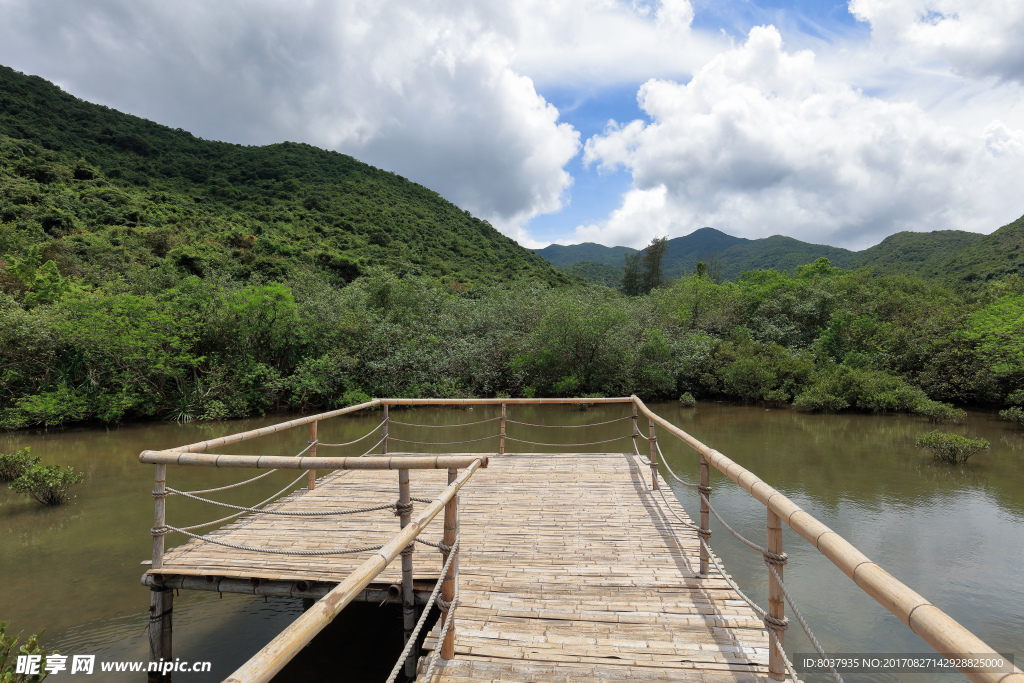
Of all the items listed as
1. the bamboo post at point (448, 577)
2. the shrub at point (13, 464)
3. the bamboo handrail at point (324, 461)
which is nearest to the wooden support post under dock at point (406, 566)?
the bamboo handrail at point (324, 461)

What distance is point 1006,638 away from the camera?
4.77 metres

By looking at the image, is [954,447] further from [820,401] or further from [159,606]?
[159,606]

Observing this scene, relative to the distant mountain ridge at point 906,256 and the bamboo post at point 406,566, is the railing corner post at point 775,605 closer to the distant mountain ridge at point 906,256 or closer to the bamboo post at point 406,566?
the bamboo post at point 406,566

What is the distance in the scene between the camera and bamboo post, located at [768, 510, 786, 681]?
216cm

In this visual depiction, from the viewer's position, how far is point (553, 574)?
363 cm

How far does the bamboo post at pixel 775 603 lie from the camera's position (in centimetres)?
216

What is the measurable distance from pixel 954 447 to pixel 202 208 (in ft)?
146

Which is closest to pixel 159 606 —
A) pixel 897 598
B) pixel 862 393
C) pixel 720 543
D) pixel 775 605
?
pixel 775 605

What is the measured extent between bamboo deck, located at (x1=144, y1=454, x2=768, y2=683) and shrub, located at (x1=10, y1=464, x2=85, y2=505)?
5.52 metres

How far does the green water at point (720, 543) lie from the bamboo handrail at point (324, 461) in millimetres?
2184

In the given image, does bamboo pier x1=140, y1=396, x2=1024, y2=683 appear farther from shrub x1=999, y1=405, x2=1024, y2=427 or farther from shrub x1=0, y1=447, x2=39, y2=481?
shrub x1=999, y1=405, x2=1024, y2=427

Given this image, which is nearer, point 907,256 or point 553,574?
point 553,574

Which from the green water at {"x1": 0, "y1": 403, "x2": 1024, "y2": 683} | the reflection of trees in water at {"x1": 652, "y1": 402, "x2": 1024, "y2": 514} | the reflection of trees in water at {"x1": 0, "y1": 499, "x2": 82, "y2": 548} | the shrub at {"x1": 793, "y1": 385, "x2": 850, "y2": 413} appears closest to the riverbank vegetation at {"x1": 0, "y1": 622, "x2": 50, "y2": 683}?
the green water at {"x1": 0, "y1": 403, "x2": 1024, "y2": 683}

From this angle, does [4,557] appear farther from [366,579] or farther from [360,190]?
[360,190]
